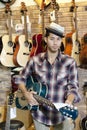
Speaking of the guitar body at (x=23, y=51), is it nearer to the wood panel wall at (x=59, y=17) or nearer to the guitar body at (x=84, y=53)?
the wood panel wall at (x=59, y=17)

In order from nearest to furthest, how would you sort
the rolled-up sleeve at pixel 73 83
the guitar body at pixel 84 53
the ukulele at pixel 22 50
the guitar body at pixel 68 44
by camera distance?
1. the rolled-up sleeve at pixel 73 83
2. the guitar body at pixel 84 53
3. the guitar body at pixel 68 44
4. the ukulele at pixel 22 50

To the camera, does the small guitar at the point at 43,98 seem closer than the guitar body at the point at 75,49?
Yes

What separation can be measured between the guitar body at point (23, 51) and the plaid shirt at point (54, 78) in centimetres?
116

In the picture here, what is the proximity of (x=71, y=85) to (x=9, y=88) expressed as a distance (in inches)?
72.2

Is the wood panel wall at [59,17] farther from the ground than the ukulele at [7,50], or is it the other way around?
the wood panel wall at [59,17]

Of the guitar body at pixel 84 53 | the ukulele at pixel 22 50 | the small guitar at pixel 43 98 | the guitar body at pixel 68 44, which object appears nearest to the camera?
the small guitar at pixel 43 98

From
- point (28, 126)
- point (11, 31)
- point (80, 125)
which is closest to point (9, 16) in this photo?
point (11, 31)

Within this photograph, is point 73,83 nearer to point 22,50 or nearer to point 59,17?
point 22,50

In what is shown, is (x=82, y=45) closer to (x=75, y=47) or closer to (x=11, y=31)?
(x=75, y=47)

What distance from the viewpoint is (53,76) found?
2.21 meters

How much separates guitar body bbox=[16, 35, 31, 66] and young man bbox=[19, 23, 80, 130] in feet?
3.76

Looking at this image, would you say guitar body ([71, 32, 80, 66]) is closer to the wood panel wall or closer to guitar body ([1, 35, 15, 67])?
the wood panel wall

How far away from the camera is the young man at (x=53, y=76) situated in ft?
7.07

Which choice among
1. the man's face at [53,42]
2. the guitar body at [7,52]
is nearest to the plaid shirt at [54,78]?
the man's face at [53,42]
